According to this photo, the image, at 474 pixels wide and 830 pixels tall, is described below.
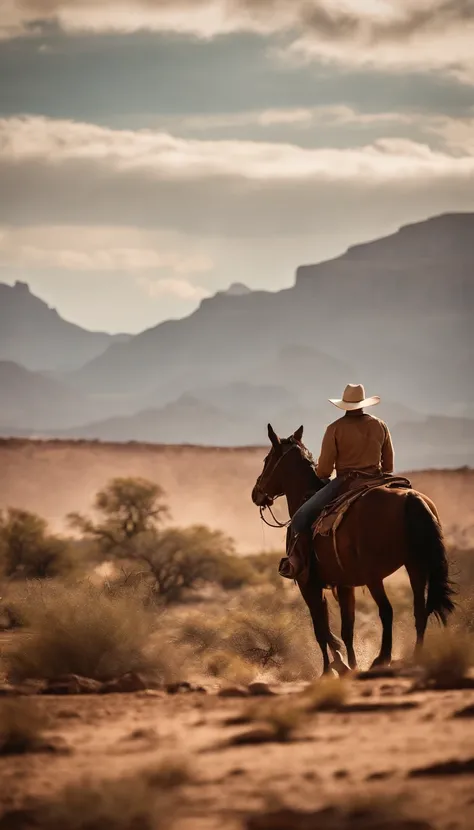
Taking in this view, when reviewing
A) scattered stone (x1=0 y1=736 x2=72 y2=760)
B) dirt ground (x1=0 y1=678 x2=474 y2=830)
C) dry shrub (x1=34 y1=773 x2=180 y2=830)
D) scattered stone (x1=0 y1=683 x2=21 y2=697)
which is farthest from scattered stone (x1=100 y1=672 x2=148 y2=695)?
dry shrub (x1=34 y1=773 x2=180 y2=830)

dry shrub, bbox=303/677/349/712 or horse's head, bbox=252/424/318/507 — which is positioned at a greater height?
horse's head, bbox=252/424/318/507

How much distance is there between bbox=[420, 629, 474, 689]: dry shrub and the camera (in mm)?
11273

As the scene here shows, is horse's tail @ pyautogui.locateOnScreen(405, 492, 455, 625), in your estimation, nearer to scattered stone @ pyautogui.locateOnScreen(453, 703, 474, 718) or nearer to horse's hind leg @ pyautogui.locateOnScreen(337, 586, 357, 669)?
horse's hind leg @ pyautogui.locateOnScreen(337, 586, 357, 669)

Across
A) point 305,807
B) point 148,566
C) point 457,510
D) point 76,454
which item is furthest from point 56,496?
point 305,807

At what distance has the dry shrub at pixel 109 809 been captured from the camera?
735 centimetres

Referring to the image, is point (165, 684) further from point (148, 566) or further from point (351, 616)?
point (148, 566)

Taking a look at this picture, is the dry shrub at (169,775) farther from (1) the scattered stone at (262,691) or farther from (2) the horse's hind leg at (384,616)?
(2) the horse's hind leg at (384,616)

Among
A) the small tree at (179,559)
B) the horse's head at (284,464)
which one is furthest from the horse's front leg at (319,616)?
the small tree at (179,559)

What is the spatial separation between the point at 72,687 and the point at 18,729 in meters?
2.77

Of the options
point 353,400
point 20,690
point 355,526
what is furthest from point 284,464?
point 20,690

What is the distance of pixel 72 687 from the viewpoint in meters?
12.6

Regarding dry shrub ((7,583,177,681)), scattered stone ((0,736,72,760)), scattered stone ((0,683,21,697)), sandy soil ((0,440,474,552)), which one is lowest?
scattered stone ((0,736,72,760))

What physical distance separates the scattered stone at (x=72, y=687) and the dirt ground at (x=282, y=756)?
86 centimetres

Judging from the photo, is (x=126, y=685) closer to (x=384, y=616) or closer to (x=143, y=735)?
(x=384, y=616)
